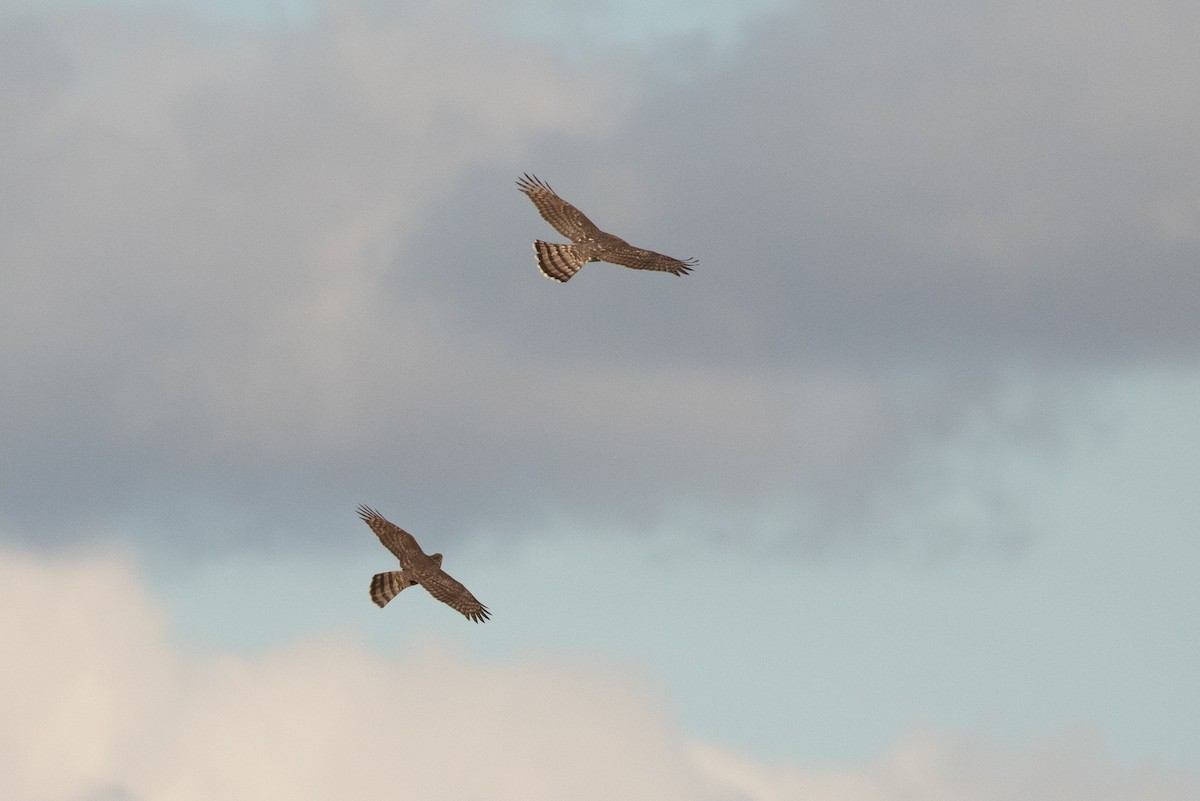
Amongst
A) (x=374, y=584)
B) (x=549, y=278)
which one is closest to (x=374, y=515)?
(x=374, y=584)

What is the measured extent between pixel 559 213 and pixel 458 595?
575 inches

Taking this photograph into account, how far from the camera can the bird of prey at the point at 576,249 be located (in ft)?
291

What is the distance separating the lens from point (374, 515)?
95.5 metres

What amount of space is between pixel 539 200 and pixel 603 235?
280 centimetres

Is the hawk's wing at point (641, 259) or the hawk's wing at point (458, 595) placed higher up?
the hawk's wing at point (641, 259)

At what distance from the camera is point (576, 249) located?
3533 inches

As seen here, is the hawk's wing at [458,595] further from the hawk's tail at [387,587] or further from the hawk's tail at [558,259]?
the hawk's tail at [558,259]

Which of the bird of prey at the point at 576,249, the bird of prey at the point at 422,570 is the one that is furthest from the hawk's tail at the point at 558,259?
the bird of prey at the point at 422,570

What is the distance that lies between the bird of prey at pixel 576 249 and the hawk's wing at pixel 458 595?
42.0 ft

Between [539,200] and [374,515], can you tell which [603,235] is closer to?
[539,200]

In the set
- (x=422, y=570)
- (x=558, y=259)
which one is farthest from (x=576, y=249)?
(x=422, y=570)

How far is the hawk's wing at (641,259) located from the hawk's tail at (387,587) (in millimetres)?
15092

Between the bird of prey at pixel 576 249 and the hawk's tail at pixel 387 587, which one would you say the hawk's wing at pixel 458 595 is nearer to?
the hawk's tail at pixel 387 587

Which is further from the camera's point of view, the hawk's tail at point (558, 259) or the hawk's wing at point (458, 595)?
the hawk's wing at point (458, 595)
